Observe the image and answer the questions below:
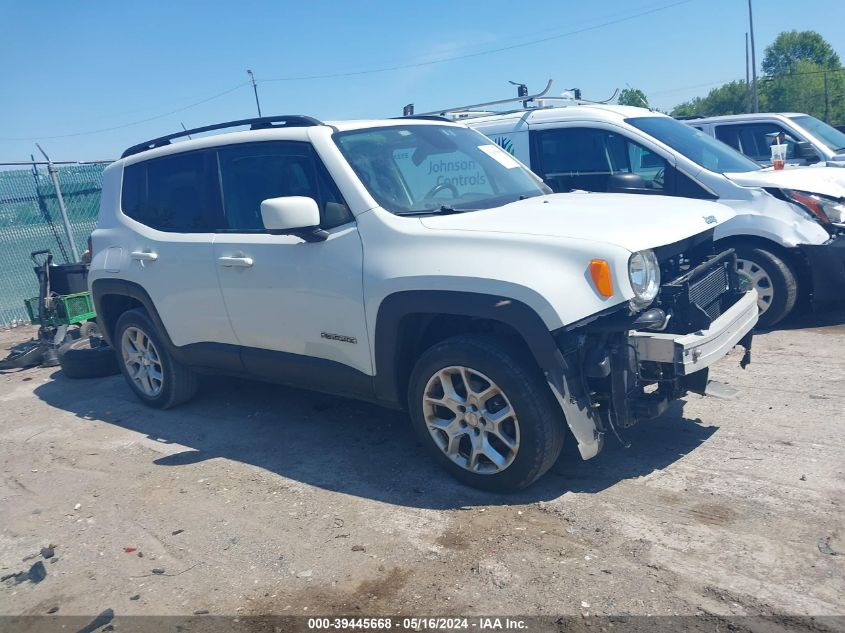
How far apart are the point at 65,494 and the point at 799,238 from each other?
6.17 metres

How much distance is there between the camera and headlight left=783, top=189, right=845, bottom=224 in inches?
267

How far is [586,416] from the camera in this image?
3.79m

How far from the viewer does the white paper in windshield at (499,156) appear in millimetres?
5379

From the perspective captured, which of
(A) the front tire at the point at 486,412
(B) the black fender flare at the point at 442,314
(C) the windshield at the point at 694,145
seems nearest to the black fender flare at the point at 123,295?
(B) the black fender flare at the point at 442,314

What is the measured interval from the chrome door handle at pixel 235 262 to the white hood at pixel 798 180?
4.57 meters

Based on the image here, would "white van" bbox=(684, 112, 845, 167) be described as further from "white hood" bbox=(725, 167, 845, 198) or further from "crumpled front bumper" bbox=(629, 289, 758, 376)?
"crumpled front bumper" bbox=(629, 289, 758, 376)

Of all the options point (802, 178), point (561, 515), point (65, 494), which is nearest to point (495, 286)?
point (561, 515)

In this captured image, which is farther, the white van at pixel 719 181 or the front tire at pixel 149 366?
the white van at pixel 719 181

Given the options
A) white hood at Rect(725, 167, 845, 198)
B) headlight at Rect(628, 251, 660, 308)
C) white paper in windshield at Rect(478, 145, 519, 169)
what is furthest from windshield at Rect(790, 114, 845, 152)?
headlight at Rect(628, 251, 660, 308)

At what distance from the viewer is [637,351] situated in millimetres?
3803

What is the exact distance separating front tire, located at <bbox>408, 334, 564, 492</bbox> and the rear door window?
2.18 metres

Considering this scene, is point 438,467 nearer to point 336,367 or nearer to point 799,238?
point 336,367

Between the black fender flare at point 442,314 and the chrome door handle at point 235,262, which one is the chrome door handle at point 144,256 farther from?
the black fender flare at point 442,314

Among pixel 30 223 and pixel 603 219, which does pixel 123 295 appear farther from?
pixel 30 223
